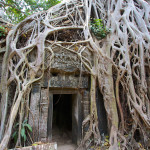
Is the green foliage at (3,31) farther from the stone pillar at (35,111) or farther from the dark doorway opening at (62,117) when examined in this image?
the dark doorway opening at (62,117)

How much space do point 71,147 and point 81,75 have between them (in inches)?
77.8

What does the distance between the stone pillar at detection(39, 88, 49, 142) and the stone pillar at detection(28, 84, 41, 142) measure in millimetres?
111

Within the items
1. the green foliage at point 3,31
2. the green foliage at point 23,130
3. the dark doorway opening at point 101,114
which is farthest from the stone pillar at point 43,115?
the green foliage at point 3,31

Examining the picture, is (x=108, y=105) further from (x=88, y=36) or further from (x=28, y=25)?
(x=28, y=25)

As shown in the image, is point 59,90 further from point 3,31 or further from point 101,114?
point 3,31

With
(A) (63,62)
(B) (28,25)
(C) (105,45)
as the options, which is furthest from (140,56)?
(B) (28,25)

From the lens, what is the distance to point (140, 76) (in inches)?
123

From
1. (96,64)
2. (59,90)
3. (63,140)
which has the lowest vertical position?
(63,140)

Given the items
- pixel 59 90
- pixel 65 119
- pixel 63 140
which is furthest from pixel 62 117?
pixel 59 90

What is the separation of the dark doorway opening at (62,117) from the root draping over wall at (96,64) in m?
1.83

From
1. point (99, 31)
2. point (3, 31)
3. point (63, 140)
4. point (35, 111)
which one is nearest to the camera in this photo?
point (35, 111)

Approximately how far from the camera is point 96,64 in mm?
3135

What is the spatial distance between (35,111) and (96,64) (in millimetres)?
1908

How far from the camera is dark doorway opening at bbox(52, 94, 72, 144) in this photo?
449 centimetres
